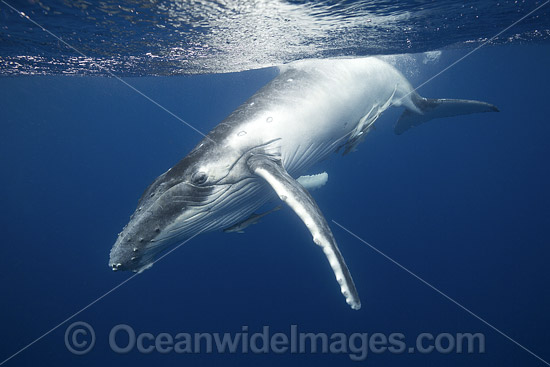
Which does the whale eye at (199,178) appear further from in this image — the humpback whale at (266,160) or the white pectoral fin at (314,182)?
the white pectoral fin at (314,182)

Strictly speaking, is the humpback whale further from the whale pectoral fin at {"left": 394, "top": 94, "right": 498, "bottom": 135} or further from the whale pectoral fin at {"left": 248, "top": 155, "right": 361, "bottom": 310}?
the whale pectoral fin at {"left": 394, "top": 94, "right": 498, "bottom": 135}

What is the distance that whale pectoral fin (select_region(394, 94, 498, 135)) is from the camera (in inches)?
303

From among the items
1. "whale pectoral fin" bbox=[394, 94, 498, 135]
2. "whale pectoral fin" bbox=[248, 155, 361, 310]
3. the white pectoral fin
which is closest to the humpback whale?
"whale pectoral fin" bbox=[248, 155, 361, 310]

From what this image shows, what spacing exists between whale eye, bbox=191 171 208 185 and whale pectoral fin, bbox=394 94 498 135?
7242 mm

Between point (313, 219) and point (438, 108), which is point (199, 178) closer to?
point (313, 219)

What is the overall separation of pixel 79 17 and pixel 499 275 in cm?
2998

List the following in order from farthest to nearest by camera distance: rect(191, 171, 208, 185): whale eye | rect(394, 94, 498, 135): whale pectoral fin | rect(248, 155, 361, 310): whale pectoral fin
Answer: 1. rect(394, 94, 498, 135): whale pectoral fin
2. rect(191, 171, 208, 185): whale eye
3. rect(248, 155, 361, 310): whale pectoral fin

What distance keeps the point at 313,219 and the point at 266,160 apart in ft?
4.14

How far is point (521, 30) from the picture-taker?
11594mm

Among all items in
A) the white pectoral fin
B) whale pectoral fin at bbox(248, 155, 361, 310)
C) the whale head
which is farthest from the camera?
the white pectoral fin

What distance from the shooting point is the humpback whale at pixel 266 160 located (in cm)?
301

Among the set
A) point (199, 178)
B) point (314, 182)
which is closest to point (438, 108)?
point (314, 182)

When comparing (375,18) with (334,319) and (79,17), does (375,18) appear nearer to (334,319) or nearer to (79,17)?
(79,17)

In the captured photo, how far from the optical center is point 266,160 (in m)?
3.85
